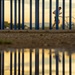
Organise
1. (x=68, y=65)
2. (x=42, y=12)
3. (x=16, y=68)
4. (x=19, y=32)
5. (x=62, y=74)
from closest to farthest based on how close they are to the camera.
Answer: (x=62, y=74) → (x=16, y=68) → (x=68, y=65) → (x=19, y=32) → (x=42, y=12)

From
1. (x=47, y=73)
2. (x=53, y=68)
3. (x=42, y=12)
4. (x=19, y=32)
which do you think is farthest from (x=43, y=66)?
(x=42, y=12)

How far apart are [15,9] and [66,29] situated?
4.31m

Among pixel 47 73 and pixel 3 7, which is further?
pixel 3 7

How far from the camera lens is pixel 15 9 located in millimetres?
29109

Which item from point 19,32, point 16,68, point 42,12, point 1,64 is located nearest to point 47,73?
point 16,68

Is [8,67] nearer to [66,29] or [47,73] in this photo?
[47,73]

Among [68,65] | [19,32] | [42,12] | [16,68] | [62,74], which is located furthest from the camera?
[42,12]

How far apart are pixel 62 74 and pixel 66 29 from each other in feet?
61.0

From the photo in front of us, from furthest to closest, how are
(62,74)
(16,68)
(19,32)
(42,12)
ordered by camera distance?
(42,12), (19,32), (16,68), (62,74)

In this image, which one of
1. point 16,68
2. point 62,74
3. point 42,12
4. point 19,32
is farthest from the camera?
point 42,12

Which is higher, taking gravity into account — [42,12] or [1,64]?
[42,12]

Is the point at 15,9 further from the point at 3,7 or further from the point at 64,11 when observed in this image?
the point at 64,11

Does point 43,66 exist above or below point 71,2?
below

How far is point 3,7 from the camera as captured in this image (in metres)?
29.1
